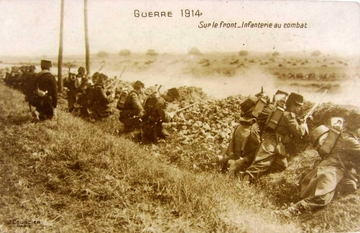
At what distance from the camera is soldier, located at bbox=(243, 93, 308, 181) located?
12.5 ft

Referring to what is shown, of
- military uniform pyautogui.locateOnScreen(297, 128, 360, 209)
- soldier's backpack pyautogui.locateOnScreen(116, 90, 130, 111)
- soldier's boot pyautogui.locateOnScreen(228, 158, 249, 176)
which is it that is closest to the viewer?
military uniform pyautogui.locateOnScreen(297, 128, 360, 209)

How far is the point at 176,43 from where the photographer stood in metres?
4.15

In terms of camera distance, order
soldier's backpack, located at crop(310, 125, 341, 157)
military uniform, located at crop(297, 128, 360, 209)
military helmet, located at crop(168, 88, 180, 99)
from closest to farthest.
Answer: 1. military uniform, located at crop(297, 128, 360, 209)
2. soldier's backpack, located at crop(310, 125, 341, 157)
3. military helmet, located at crop(168, 88, 180, 99)

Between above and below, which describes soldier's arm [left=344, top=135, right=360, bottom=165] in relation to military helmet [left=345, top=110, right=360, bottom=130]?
below

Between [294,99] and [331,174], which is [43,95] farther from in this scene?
[331,174]

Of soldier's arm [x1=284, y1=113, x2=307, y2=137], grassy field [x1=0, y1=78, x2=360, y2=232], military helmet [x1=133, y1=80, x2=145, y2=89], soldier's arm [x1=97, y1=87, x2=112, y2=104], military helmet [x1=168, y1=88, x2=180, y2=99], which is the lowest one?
grassy field [x1=0, y1=78, x2=360, y2=232]

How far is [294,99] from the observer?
3854mm

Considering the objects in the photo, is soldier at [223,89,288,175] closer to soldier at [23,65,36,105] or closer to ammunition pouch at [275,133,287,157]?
ammunition pouch at [275,133,287,157]

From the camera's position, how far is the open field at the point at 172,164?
11.9 feet

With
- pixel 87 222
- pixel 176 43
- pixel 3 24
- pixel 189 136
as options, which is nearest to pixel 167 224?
pixel 87 222

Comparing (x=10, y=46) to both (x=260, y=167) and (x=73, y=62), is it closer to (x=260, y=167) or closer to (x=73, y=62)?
(x=73, y=62)

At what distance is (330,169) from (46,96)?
158 inches

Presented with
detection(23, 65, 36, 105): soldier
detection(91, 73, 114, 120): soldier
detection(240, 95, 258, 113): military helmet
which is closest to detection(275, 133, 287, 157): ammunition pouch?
detection(240, 95, 258, 113): military helmet

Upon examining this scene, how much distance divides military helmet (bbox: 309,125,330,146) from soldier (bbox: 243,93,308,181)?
4.6 inches
